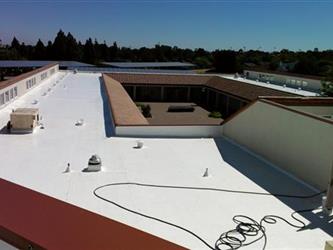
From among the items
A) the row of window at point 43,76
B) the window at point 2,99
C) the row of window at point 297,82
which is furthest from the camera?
the row of window at point 297,82

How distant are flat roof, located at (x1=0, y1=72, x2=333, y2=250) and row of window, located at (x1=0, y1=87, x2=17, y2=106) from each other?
2.18 metres

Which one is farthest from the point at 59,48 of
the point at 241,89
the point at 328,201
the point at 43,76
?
the point at 328,201

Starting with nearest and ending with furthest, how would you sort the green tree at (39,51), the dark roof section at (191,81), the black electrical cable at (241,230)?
the black electrical cable at (241,230) < the dark roof section at (191,81) < the green tree at (39,51)

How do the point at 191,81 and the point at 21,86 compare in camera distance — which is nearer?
the point at 21,86

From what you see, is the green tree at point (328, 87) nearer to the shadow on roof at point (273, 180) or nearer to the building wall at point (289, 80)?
the building wall at point (289, 80)

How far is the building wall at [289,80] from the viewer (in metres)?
29.4

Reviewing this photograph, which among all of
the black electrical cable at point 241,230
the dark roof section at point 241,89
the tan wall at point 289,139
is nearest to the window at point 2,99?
the tan wall at point 289,139

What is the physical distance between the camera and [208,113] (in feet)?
111

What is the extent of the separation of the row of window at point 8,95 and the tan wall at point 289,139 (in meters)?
9.36

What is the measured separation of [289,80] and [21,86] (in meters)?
23.1

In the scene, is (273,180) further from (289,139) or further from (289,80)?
(289,80)

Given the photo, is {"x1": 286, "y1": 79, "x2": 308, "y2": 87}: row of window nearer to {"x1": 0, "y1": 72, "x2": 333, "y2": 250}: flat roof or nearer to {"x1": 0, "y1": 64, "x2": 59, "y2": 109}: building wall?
{"x1": 0, "y1": 64, "x2": 59, "y2": 109}: building wall

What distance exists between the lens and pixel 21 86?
18.8 meters

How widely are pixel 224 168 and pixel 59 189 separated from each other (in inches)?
166
